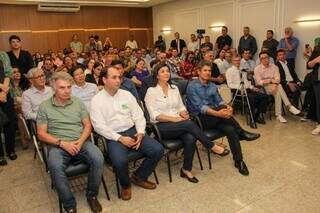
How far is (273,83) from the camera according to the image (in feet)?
16.9

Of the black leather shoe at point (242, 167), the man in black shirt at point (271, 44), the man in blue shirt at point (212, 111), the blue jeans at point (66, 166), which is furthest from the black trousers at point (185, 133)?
the man in black shirt at point (271, 44)

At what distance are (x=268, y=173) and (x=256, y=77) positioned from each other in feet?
8.41

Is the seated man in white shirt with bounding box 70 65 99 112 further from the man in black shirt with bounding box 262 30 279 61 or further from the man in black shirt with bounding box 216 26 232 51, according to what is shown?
the man in black shirt with bounding box 216 26 232 51

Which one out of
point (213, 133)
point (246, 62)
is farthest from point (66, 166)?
point (246, 62)

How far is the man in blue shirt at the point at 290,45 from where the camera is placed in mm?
7004

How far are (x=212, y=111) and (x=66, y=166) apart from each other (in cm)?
170

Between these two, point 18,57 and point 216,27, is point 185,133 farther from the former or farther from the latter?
point 216,27

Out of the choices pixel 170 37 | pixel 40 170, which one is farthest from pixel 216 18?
pixel 40 170

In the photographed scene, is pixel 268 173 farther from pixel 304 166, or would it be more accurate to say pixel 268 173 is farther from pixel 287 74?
pixel 287 74

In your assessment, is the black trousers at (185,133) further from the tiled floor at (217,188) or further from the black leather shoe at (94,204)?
the black leather shoe at (94,204)

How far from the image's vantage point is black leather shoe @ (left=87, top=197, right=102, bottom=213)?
258 cm

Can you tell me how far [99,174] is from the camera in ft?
8.41

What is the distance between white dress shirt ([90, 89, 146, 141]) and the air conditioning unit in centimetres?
954

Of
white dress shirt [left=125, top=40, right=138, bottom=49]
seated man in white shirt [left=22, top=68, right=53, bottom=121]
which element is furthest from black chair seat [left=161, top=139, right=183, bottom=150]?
white dress shirt [left=125, top=40, right=138, bottom=49]
